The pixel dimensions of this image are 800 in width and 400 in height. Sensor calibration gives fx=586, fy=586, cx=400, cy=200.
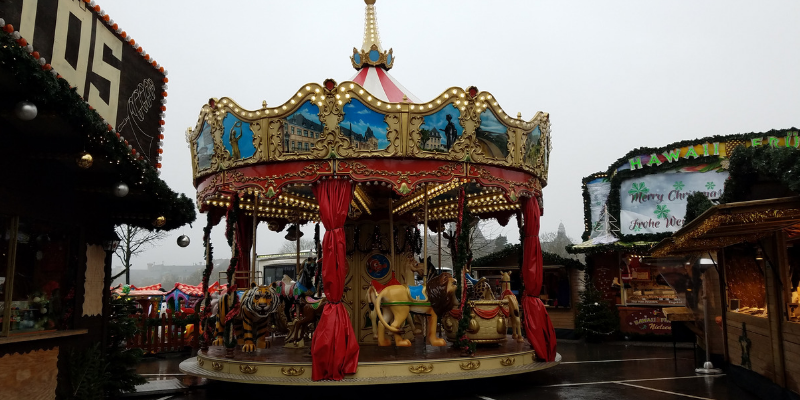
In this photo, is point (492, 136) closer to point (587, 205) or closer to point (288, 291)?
point (288, 291)

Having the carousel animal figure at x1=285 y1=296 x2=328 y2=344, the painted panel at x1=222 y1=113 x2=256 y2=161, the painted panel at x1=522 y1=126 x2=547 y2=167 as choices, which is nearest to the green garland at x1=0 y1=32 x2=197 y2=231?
the painted panel at x1=222 y1=113 x2=256 y2=161

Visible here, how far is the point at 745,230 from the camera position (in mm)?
7586

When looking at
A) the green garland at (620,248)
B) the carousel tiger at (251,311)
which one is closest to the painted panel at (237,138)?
the carousel tiger at (251,311)

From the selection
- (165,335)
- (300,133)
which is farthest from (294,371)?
(165,335)

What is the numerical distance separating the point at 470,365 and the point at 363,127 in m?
4.30

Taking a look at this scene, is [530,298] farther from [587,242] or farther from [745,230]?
[587,242]

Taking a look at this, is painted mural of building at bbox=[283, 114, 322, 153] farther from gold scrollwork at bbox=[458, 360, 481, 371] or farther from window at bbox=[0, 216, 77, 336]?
gold scrollwork at bbox=[458, 360, 481, 371]

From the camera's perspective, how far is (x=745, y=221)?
6676mm

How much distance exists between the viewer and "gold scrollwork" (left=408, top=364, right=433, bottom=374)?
915 centimetres

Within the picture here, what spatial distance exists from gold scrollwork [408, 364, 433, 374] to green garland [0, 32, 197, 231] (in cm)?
411

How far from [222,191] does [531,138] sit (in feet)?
19.4

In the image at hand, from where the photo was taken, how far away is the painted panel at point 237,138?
10.3 m

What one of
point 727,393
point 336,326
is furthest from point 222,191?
point 727,393

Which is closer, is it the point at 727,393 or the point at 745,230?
the point at 745,230
